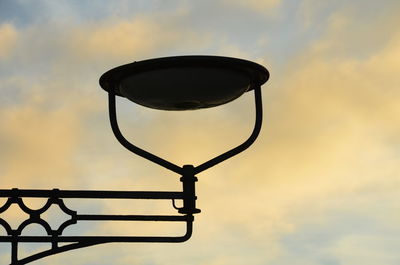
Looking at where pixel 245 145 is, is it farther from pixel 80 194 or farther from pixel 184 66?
pixel 80 194

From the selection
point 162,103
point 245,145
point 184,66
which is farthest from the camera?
point 245,145

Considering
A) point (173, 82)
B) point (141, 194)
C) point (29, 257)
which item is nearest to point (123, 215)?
point (141, 194)

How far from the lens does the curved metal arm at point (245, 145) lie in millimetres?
4355

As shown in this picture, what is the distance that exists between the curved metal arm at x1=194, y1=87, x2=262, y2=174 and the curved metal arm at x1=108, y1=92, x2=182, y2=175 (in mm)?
144

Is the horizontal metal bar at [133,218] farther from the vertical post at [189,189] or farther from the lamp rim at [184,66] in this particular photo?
the lamp rim at [184,66]

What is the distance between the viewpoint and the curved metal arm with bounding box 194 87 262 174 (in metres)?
4.36

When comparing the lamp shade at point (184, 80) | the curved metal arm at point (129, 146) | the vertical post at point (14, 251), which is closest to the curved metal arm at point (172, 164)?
the curved metal arm at point (129, 146)

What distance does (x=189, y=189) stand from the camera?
14.6ft

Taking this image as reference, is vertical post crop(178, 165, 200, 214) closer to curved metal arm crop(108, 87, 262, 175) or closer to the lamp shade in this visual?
curved metal arm crop(108, 87, 262, 175)

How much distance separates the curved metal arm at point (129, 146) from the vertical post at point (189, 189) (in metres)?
0.04

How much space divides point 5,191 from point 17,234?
26cm

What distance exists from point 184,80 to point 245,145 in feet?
1.94

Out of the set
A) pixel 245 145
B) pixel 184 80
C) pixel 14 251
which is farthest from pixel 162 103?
pixel 14 251

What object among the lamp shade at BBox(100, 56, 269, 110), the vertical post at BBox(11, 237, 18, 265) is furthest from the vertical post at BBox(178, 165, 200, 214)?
the vertical post at BBox(11, 237, 18, 265)
